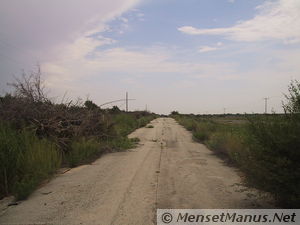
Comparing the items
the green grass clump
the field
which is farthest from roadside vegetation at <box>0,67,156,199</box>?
the field

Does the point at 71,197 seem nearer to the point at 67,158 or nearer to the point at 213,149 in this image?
the point at 67,158

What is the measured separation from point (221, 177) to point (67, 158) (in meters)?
5.70

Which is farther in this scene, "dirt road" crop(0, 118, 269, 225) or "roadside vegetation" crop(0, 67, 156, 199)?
"roadside vegetation" crop(0, 67, 156, 199)

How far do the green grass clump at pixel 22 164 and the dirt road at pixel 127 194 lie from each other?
0.34 m

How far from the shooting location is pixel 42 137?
11.3m

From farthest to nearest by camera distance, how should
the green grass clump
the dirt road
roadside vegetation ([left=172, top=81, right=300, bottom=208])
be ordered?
the green grass clump → the dirt road → roadside vegetation ([left=172, top=81, right=300, bottom=208])

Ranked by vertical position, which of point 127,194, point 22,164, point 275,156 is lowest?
point 127,194

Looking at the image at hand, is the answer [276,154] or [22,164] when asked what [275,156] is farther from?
[22,164]

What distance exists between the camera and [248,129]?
623 centimetres

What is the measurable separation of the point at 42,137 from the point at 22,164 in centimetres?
318

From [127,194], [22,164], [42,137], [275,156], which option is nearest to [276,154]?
[275,156]

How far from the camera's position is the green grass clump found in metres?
7.42

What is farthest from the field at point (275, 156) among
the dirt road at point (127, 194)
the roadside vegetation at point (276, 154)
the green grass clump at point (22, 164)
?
the green grass clump at point (22, 164)

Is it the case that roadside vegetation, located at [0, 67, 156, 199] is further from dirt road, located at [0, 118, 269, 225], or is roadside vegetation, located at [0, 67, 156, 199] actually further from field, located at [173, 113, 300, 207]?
field, located at [173, 113, 300, 207]
